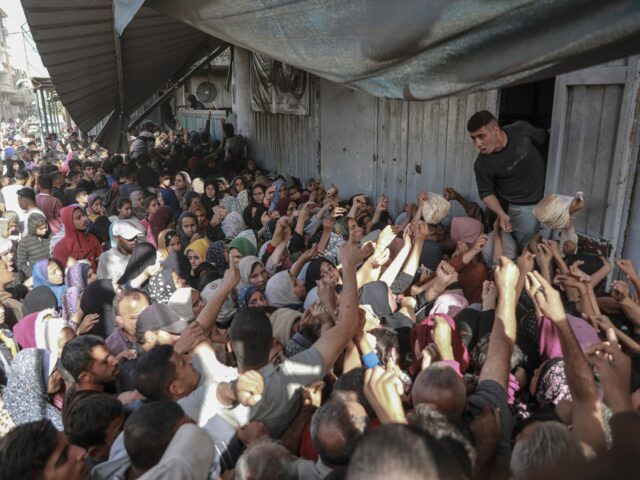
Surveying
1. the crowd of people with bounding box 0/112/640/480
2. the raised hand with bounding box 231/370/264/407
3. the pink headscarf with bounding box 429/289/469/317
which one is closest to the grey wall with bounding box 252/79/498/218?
the crowd of people with bounding box 0/112/640/480

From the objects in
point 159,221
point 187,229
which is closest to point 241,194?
point 159,221

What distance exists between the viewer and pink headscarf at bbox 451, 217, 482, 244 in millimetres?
4648

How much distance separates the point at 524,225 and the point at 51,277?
4202 millimetres

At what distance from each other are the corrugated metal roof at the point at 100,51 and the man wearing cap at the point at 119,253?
7.56ft

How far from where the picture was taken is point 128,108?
9328mm

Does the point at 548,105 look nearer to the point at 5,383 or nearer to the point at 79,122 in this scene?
the point at 5,383

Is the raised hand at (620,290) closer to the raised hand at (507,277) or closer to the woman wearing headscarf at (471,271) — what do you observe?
the raised hand at (507,277)

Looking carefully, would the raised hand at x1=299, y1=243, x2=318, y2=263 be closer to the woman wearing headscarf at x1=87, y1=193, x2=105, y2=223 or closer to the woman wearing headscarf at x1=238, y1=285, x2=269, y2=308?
the woman wearing headscarf at x1=238, y1=285, x2=269, y2=308

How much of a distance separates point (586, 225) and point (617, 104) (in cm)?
91

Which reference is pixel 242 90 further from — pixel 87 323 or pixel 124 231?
pixel 87 323

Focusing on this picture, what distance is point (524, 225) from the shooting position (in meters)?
4.10

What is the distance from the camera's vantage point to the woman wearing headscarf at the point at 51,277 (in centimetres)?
463

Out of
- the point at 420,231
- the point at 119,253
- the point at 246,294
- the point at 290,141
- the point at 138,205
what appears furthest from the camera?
the point at 290,141

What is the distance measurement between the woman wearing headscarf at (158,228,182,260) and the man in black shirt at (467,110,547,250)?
296cm
